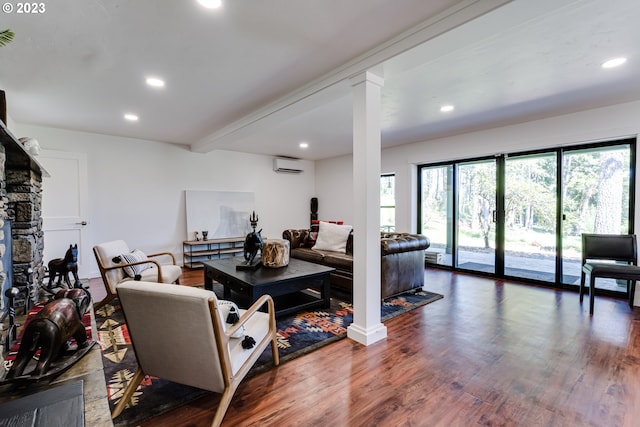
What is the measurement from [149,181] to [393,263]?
466 cm

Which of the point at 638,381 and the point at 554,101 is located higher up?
the point at 554,101

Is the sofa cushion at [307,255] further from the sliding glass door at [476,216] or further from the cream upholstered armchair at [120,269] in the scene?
the sliding glass door at [476,216]

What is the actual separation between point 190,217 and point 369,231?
4519mm

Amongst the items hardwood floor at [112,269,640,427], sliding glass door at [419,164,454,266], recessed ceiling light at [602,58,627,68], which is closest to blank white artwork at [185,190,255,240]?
sliding glass door at [419,164,454,266]

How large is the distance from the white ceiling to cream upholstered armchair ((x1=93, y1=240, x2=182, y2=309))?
1.72 meters

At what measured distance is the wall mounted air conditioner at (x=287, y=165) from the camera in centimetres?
709

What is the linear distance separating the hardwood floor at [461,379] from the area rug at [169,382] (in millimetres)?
99

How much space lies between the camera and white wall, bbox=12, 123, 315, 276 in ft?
16.1

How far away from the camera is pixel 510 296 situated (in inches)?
154

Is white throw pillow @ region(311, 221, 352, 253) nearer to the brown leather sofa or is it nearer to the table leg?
the brown leather sofa

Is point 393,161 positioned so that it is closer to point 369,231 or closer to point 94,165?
point 369,231

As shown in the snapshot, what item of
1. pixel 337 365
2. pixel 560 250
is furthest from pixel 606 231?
pixel 337 365

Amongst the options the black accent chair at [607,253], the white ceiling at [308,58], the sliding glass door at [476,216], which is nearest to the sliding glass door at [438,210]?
the sliding glass door at [476,216]

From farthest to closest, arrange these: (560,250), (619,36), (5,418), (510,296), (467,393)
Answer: (560,250) → (510,296) → (619,36) → (467,393) → (5,418)
